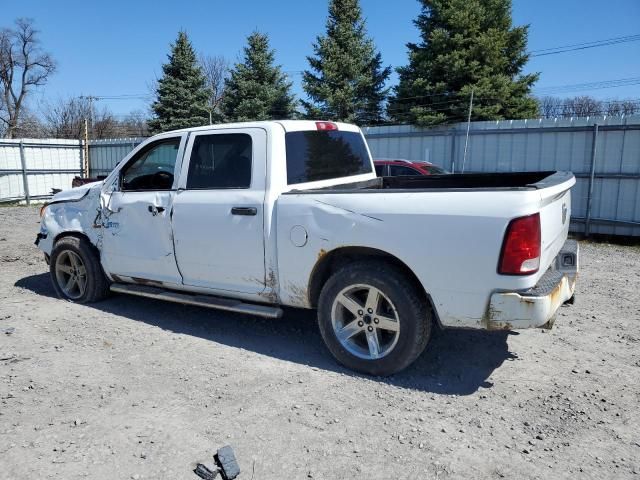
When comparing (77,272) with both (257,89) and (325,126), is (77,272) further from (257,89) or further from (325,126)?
(257,89)

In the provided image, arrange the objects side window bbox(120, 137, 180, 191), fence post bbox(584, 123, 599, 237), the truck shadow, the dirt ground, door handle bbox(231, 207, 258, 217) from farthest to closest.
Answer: fence post bbox(584, 123, 599, 237), side window bbox(120, 137, 180, 191), door handle bbox(231, 207, 258, 217), the truck shadow, the dirt ground

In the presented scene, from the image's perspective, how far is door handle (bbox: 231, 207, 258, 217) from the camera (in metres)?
4.22

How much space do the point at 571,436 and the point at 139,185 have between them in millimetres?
4394

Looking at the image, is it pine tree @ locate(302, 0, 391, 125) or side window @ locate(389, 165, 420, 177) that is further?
pine tree @ locate(302, 0, 391, 125)

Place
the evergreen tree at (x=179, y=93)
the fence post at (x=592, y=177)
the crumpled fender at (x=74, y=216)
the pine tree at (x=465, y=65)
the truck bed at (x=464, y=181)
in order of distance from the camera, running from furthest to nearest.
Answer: the evergreen tree at (x=179, y=93) → the pine tree at (x=465, y=65) → the fence post at (x=592, y=177) → the crumpled fender at (x=74, y=216) → the truck bed at (x=464, y=181)

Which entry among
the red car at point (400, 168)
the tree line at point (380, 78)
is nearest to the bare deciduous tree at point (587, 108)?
the tree line at point (380, 78)

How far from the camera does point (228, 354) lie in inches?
173

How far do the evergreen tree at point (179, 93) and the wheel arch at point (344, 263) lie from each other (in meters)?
27.2

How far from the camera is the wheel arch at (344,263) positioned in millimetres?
3717

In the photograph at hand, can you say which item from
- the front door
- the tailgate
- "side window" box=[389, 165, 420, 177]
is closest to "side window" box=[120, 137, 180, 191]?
the front door

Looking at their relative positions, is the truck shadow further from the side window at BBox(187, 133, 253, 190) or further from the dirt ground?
the side window at BBox(187, 133, 253, 190)

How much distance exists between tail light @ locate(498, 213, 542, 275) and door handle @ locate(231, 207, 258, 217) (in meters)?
2.00

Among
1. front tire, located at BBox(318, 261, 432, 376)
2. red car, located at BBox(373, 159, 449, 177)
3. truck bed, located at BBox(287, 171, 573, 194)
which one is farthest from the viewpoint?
red car, located at BBox(373, 159, 449, 177)

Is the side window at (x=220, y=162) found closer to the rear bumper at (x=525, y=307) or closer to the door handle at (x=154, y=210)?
the door handle at (x=154, y=210)
